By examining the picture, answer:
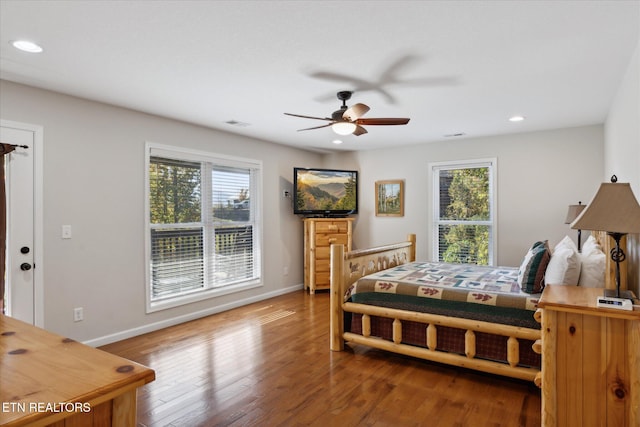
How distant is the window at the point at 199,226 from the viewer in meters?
4.29

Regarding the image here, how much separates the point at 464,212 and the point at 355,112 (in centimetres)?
324

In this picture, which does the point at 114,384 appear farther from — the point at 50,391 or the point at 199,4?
the point at 199,4

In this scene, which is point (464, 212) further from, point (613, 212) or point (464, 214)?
point (613, 212)

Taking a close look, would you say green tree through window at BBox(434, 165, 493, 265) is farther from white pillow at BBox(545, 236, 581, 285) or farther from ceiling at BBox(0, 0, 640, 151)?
white pillow at BBox(545, 236, 581, 285)

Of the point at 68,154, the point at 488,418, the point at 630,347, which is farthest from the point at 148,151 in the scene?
the point at 630,347

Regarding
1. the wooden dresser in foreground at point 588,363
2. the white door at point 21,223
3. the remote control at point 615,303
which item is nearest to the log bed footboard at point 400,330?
the wooden dresser in foreground at point 588,363

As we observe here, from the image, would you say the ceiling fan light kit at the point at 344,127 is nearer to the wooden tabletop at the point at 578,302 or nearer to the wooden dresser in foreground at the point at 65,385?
the wooden tabletop at the point at 578,302

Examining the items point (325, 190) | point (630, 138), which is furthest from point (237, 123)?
point (630, 138)

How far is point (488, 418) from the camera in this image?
2.33 meters

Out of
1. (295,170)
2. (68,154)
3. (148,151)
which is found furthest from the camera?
(295,170)

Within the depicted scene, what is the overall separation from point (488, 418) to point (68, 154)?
4.03 metres

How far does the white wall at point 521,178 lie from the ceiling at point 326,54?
31.0 inches

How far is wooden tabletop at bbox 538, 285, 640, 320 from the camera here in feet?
5.86

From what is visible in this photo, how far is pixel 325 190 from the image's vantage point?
6273mm
